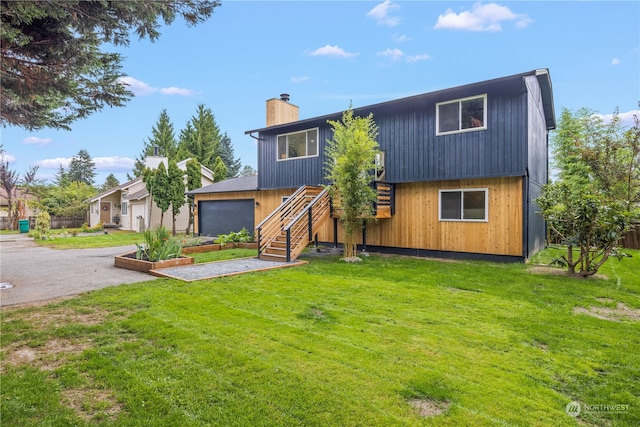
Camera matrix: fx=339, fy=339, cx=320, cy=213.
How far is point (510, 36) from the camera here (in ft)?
42.5

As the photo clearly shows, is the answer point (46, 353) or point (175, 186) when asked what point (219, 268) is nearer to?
point (46, 353)

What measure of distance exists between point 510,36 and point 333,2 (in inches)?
273

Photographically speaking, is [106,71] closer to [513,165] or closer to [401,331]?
[401,331]

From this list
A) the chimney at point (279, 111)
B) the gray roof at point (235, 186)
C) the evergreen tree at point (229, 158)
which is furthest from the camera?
the evergreen tree at point (229, 158)

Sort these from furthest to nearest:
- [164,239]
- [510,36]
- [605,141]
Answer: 1. [605,141]
2. [510,36]
3. [164,239]

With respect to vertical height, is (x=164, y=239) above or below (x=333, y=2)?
below

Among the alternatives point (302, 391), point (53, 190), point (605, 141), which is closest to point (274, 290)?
point (302, 391)

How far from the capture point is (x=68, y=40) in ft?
16.8

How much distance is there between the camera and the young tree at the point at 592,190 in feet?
22.3

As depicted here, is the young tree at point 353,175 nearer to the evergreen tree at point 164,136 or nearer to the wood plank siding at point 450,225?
the wood plank siding at point 450,225

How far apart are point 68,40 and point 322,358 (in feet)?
19.2

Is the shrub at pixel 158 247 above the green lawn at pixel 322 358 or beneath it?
above

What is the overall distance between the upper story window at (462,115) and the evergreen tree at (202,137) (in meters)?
32.2

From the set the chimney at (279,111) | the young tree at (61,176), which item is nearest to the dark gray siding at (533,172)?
the chimney at (279,111)
